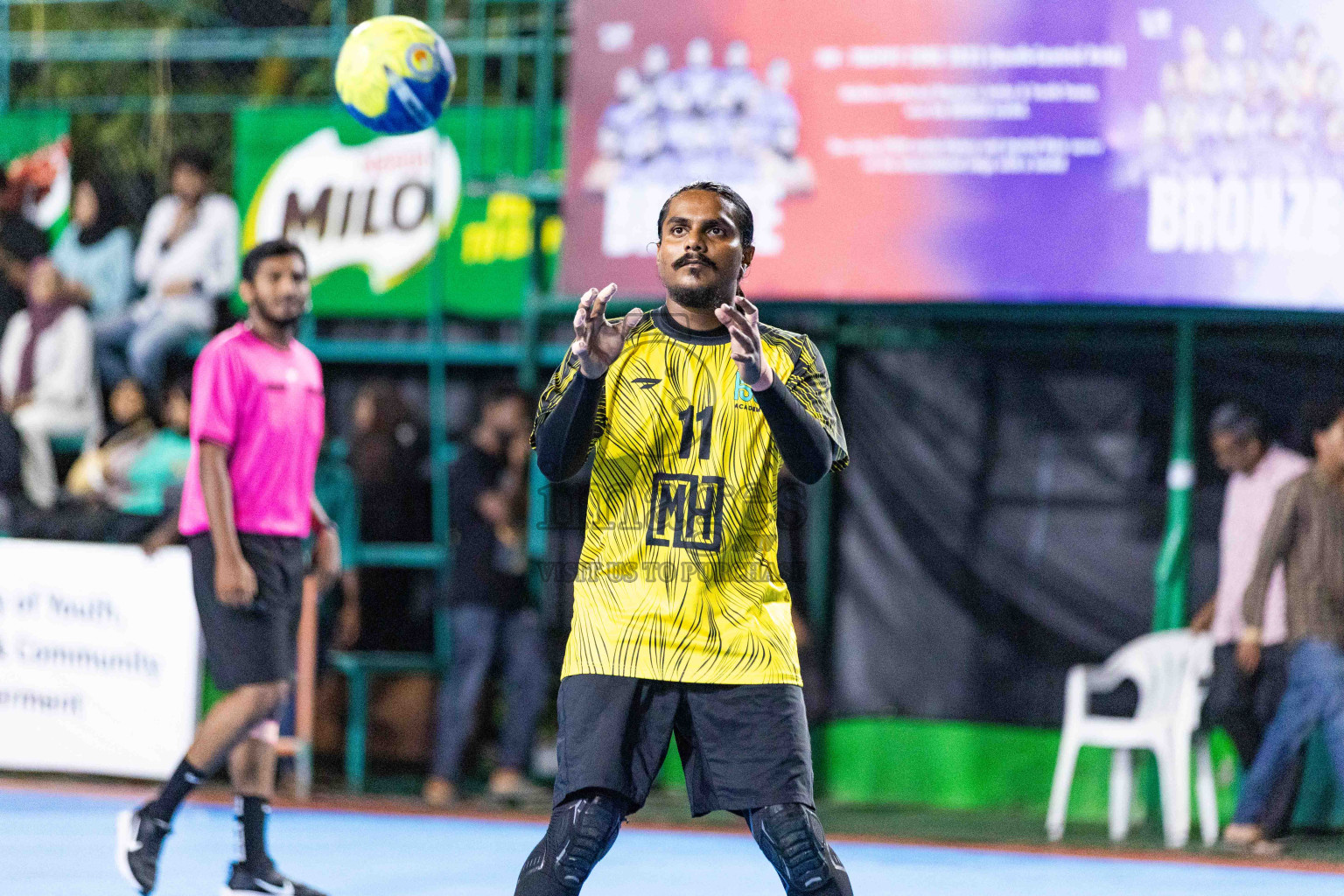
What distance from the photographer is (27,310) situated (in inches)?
424

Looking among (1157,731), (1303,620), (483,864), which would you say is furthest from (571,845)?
(1303,620)

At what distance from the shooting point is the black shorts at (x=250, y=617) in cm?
592

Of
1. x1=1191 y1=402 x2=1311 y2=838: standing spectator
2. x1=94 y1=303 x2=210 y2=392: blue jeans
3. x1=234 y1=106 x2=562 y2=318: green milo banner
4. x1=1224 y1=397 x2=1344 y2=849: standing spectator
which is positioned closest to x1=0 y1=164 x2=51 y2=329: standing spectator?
x1=94 y1=303 x2=210 y2=392: blue jeans

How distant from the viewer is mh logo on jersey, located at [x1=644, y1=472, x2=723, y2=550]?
13.4 ft

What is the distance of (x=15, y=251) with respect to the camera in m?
11.1

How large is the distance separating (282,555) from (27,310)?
5.48 m

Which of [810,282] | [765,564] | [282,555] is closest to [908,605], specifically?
[810,282]

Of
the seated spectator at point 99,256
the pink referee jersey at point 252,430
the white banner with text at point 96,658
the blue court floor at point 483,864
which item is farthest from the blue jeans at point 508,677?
the pink referee jersey at point 252,430

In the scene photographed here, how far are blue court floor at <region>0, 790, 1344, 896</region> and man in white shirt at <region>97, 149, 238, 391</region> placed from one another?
298 cm

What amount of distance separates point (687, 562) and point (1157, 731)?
5140 millimetres

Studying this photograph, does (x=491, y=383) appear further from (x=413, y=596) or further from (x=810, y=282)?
(x=810, y=282)

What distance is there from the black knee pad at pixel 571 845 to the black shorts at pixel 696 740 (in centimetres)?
4

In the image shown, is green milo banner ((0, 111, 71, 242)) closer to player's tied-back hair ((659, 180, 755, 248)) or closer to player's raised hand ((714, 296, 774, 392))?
player's tied-back hair ((659, 180, 755, 248))

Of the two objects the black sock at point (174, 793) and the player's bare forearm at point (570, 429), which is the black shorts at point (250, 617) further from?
the player's bare forearm at point (570, 429)
